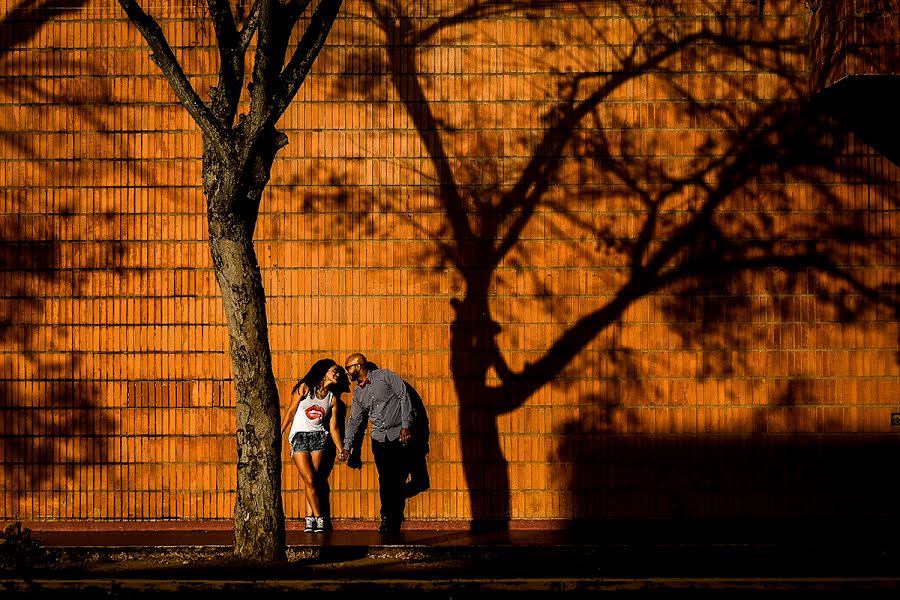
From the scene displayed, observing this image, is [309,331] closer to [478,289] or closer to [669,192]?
[478,289]

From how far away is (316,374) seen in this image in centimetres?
1135

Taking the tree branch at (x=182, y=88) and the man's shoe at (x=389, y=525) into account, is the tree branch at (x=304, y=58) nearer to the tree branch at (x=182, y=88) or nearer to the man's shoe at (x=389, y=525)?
the tree branch at (x=182, y=88)

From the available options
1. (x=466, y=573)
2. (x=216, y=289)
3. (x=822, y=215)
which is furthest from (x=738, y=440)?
(x=216, y=289)

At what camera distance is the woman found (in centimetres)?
1109

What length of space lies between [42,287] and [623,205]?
640cm

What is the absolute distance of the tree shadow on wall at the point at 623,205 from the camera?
1140 cm

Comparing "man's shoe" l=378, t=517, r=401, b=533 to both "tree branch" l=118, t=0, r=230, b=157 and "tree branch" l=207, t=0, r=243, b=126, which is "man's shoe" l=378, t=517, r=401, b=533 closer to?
"tree branch" l=118, t=0, r=230, b=157

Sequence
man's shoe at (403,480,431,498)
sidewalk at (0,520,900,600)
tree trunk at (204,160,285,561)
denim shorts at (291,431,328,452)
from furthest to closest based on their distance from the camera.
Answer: man's shoe at (403,480,431,498) → denim shorts at (291,431,328,452) → tree trunk at (204,160,285,561) → sidewalk at (0,520,900,600)

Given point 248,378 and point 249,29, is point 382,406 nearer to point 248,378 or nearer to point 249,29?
point 248,378

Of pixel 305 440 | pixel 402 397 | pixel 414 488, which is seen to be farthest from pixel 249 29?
pixel 414 488

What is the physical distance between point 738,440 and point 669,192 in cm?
278

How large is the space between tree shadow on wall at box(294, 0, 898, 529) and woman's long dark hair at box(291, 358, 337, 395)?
137 cm

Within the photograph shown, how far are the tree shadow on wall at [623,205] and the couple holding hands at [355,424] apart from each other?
82cm

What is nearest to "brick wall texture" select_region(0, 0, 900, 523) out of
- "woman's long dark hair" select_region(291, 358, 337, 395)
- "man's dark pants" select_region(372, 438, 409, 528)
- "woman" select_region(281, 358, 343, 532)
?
"woman's long dark hair" select_region(291, 358, 337, 395)
